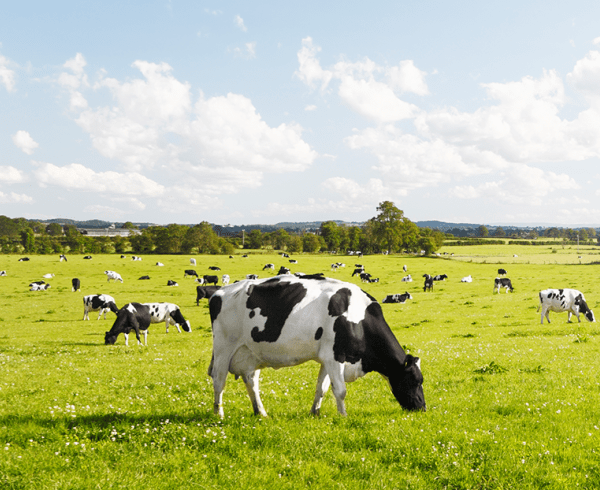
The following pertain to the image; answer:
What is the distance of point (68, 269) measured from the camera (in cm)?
6669

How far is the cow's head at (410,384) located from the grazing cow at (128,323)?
1716 cm

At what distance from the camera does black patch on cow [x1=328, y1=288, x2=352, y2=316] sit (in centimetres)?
834

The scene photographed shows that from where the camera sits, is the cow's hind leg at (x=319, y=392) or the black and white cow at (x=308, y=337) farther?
the cow's hind leg at (x=319, y=392)

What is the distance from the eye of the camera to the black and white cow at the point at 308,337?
8297 millimetres

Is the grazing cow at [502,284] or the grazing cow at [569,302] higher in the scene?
Answer: the grazing cow at [569,302]

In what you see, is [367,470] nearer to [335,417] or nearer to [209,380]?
[335,417]

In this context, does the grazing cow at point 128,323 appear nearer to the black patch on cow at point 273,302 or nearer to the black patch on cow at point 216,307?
the black patch on cow at point 216,307

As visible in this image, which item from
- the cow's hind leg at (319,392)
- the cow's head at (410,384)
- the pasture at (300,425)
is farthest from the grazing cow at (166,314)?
the cow's head at (410,384)

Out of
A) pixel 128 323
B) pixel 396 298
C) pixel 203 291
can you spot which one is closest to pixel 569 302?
pixel 396 298

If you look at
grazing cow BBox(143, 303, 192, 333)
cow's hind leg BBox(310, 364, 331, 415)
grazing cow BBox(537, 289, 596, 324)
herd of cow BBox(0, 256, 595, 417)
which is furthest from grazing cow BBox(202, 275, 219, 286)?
cow's hind leg BBox(310, 364, 331, 415)

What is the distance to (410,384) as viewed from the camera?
8766 mm

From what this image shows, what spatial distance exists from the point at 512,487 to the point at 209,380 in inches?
326

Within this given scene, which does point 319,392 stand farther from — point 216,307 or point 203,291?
point 203,291

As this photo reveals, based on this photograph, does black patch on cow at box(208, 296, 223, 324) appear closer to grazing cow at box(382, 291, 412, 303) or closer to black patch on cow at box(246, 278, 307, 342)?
black patch on cow at box(246, 278, 307, 342)
